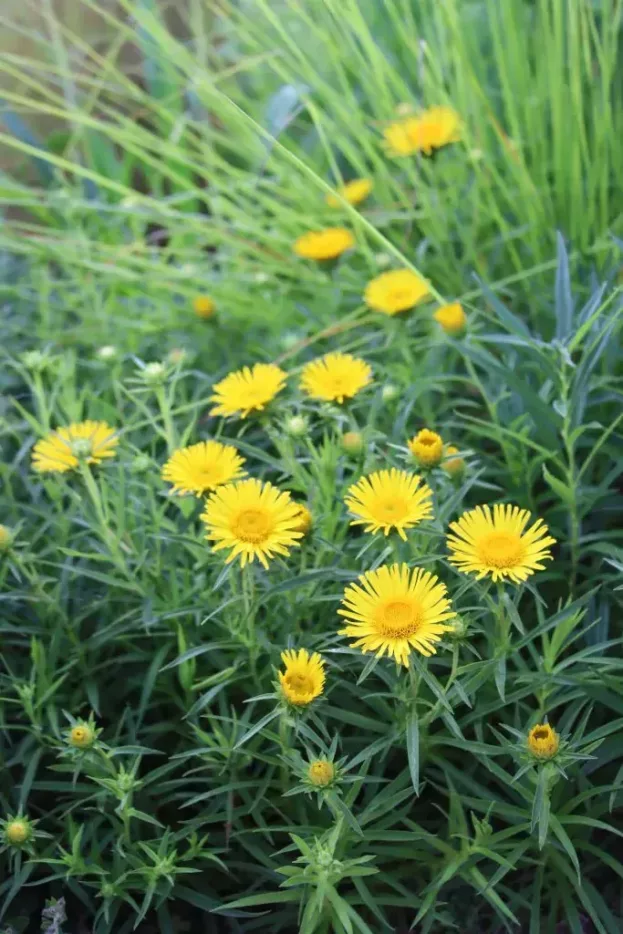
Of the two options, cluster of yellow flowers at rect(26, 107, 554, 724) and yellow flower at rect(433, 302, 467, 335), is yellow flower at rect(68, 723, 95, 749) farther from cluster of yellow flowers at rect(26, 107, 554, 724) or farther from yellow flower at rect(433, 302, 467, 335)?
yellow flower at rect(433, 302, 467, 335)

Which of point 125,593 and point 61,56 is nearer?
point 125,593

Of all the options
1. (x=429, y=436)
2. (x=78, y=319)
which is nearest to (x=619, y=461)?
(x=429, y=436)

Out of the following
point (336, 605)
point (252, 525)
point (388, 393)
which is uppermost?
point (252, 525)

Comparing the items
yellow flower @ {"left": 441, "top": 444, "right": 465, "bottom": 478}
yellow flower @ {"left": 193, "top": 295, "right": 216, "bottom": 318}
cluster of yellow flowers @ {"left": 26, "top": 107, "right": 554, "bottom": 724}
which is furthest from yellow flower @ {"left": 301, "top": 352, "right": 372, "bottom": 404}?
yellow flower @ {"left": 193, "top": 295, "right": 216, "bottom": 318}

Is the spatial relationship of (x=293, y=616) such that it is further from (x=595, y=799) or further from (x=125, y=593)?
(x=595, y=799)

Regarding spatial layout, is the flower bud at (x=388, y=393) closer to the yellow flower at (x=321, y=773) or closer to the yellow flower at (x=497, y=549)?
the yellow flower at (x=497, y=549)

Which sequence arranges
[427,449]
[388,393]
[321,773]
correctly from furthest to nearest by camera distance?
[388,393]
[427,449]
[321,773]

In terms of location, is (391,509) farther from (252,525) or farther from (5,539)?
(5,539)

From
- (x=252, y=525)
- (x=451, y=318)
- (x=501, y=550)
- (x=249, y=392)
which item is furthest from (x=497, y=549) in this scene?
(x=451, y=318)

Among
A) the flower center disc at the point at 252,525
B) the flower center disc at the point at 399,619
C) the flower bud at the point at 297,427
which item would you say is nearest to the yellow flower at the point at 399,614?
the flower center disc at the point at 399,619
